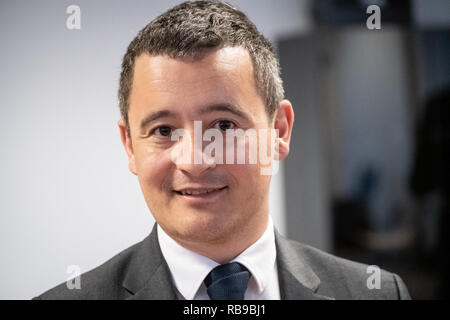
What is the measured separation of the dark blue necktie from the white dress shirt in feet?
0.03

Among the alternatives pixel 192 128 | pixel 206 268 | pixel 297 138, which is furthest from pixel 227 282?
pixel 297 138

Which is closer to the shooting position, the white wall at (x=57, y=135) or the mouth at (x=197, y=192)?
the mouth at (x=197, y=192)

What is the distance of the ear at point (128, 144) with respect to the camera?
2.76 ft

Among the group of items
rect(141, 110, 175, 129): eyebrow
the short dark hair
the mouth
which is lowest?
the mouth

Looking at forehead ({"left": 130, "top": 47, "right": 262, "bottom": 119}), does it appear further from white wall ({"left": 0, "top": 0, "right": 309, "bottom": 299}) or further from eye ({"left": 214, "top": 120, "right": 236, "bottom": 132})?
white wall ({"left": 0, "top": 0, "right": 309, "bottom": 299})

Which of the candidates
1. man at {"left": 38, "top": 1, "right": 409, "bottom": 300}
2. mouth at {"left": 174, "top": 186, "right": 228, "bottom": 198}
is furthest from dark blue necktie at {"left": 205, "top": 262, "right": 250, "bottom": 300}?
mouth at {"left": 174, "top": 186, "right": 228, "bottom": 198}

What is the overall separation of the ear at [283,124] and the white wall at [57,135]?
0.29 meters

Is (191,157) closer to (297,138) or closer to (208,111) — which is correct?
(208,111)

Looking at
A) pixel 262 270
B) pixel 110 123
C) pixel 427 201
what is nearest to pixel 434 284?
pixel 427 201

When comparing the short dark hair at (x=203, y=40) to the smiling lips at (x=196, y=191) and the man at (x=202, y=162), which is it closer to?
the man at (x=202, y=162)

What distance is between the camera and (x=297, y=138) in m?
1.56

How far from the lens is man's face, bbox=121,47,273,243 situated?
0.76 metres

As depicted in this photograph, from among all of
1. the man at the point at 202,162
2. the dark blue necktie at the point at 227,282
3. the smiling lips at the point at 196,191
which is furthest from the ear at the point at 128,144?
the dark blue necktie at the point at 227,282
